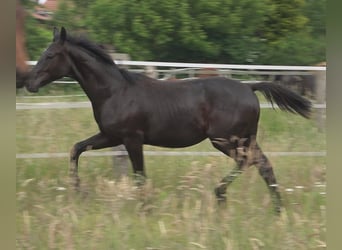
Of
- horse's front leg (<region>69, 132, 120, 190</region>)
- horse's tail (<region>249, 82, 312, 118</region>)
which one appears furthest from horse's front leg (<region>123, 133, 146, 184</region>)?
horse's tail (<region>249, 82, 312, 118</region>)

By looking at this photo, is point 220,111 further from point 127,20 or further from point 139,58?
point 127,20

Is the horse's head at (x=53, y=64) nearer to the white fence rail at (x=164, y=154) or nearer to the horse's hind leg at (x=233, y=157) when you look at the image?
the white fence rail at (x=164, y=154)

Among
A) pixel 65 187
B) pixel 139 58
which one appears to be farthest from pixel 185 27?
pixel 65 187

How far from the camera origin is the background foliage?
8.48 m

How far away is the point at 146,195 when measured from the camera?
2.24 meters

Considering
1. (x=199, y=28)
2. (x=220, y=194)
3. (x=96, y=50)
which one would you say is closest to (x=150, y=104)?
(x=96, y=50)

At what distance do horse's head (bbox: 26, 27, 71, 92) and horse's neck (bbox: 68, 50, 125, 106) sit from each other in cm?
7

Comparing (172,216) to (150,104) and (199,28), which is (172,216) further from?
(199,28)

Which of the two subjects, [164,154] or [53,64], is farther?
[164,154]

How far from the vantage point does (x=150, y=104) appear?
328cm

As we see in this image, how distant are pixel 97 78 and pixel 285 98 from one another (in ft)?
3.89

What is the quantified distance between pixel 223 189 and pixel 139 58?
20.7 feet

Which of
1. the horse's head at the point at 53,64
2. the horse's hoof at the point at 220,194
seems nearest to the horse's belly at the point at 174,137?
the horse's head at the point at 53,64

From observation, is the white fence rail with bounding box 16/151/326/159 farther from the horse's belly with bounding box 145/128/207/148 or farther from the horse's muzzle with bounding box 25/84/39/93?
the horse's muzzle with bounding box 25/84/39/93
